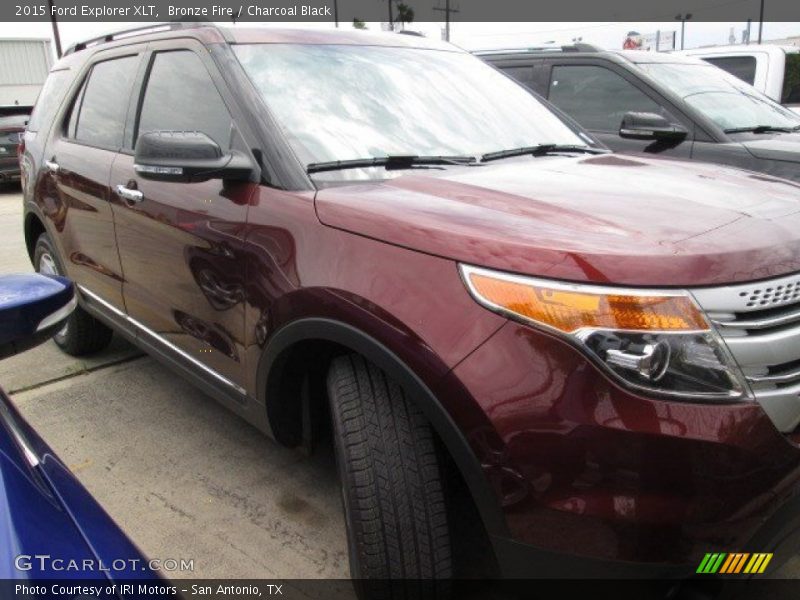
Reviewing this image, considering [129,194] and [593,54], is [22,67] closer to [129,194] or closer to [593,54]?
[593,54]

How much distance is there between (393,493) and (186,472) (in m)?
1.44

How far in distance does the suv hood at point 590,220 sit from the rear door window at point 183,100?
0.72m

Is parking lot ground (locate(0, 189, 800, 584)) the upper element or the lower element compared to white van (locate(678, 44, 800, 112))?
lower

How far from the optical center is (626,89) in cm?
513

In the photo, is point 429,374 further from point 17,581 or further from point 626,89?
point 626,89

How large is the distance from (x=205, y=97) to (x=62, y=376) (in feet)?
7.00

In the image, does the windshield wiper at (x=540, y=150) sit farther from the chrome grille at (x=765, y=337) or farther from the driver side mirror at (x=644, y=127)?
the driver side mirror at (x=644, y=127)

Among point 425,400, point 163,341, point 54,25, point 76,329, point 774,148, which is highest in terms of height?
point 54,25

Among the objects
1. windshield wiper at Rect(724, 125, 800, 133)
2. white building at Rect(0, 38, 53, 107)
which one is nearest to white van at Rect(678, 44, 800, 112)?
windshield wiper at Rect(724, 125, 800, 133)

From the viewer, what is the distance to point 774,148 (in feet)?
14.7

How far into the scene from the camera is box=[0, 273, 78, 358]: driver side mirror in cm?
129

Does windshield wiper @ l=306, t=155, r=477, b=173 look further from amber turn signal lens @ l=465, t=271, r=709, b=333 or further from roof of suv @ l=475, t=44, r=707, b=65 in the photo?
roof of suv @ l=475, t=44, r=707, b=65

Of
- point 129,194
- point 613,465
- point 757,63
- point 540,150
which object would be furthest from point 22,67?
point 613,465

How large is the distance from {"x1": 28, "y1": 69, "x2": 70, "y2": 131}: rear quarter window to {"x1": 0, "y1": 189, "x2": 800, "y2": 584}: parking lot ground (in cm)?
146
